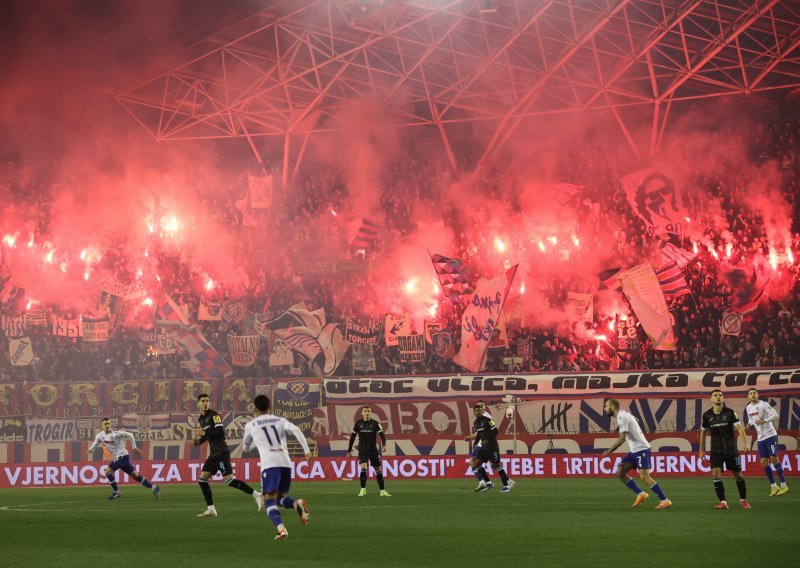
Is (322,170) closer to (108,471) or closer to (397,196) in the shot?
(397,196)

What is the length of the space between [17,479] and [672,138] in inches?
1157

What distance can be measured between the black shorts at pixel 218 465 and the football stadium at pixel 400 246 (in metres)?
4.17

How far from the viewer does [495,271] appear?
47.6 meters

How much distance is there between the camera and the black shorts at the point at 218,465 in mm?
20594

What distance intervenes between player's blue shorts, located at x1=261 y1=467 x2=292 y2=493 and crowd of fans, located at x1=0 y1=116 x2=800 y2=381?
25775mm

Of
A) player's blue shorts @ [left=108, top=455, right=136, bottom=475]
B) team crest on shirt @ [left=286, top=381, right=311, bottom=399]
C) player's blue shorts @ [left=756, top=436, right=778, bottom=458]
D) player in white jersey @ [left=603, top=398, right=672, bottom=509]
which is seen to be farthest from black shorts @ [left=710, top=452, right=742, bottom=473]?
team crest on shirt @ [left=286, top=381, right=311, bottom=399]

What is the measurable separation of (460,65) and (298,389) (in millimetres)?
17075

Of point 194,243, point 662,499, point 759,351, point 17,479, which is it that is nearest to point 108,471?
point 17,479

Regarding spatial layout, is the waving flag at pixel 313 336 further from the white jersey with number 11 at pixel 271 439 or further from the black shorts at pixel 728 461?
the white jersey with number 11 at pixel 271 439

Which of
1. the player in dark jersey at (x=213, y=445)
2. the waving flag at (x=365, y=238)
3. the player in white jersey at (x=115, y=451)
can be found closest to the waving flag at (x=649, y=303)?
the waving flag at (x=365, y=238)

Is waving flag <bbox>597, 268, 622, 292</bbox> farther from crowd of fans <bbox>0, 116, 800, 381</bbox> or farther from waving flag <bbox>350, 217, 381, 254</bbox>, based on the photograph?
waving flag <bbox>350, 217, 381, 254</bbox>

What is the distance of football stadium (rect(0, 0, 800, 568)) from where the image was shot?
35375 mm

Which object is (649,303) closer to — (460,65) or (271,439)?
(460,65)

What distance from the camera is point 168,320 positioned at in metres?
46.1
